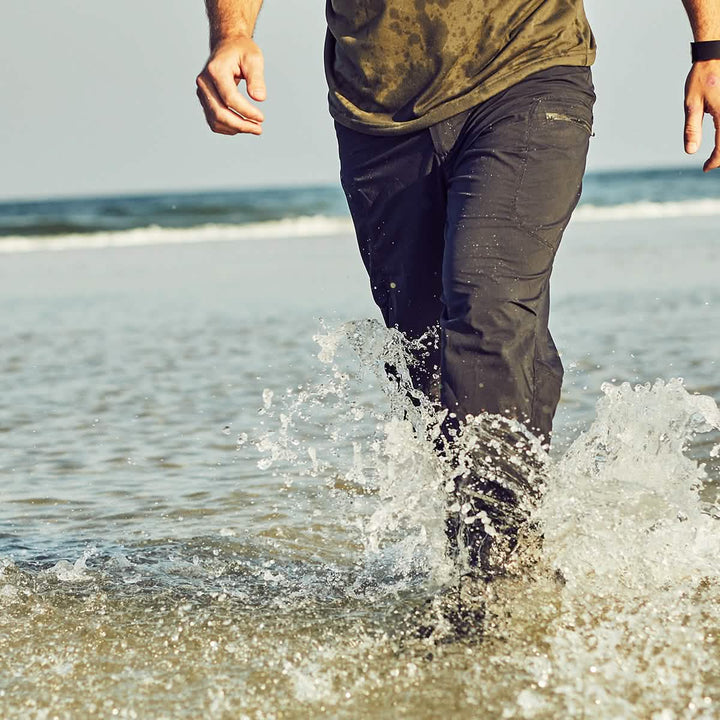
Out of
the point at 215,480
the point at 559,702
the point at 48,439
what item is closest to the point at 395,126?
the point at 559,702

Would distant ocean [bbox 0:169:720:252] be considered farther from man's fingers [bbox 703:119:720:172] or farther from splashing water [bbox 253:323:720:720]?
man's fingers [bbox 703:119:720:172]

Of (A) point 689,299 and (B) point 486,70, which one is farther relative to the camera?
(A) point 689,299

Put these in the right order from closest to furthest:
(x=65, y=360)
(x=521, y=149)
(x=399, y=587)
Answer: (x=521, y=149)
(x=399, y=587)
(x=65, y=360)

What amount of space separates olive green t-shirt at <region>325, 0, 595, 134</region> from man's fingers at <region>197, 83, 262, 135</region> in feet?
1.16

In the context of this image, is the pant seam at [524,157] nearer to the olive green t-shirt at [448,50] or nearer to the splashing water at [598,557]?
the olive green t-shirt at [448,50]

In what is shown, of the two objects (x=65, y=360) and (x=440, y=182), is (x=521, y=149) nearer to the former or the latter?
(x=440, y=182)

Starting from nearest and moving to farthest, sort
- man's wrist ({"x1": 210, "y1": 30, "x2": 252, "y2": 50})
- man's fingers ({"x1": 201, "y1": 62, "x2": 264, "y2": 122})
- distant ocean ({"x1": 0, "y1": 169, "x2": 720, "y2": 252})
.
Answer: man's fingers ({"x1": 201, "y1": 62, "x2": 264, "y2": 122})
man's wrist ({"x1": 210, "y1": 30, "x2": 252, "y2": 50})
distant ocean ({"x1": 0, "y1": 169, "x2": 720, "y2": 252})

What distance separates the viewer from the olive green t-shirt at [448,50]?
2336 mm

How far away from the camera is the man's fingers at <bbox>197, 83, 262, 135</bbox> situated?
7.18ft

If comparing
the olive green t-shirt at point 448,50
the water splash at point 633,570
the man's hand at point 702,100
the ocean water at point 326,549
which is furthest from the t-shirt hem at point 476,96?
the water splash at point 633,570

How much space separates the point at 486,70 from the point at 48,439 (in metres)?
2.60

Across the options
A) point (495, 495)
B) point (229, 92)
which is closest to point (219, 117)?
point (229, 92)

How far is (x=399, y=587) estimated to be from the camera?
8.14 ft

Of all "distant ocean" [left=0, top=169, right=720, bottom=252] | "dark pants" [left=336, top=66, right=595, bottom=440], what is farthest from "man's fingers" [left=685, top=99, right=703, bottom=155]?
"distant ocean" [left=0, top=169, right=720, bottom=252]
